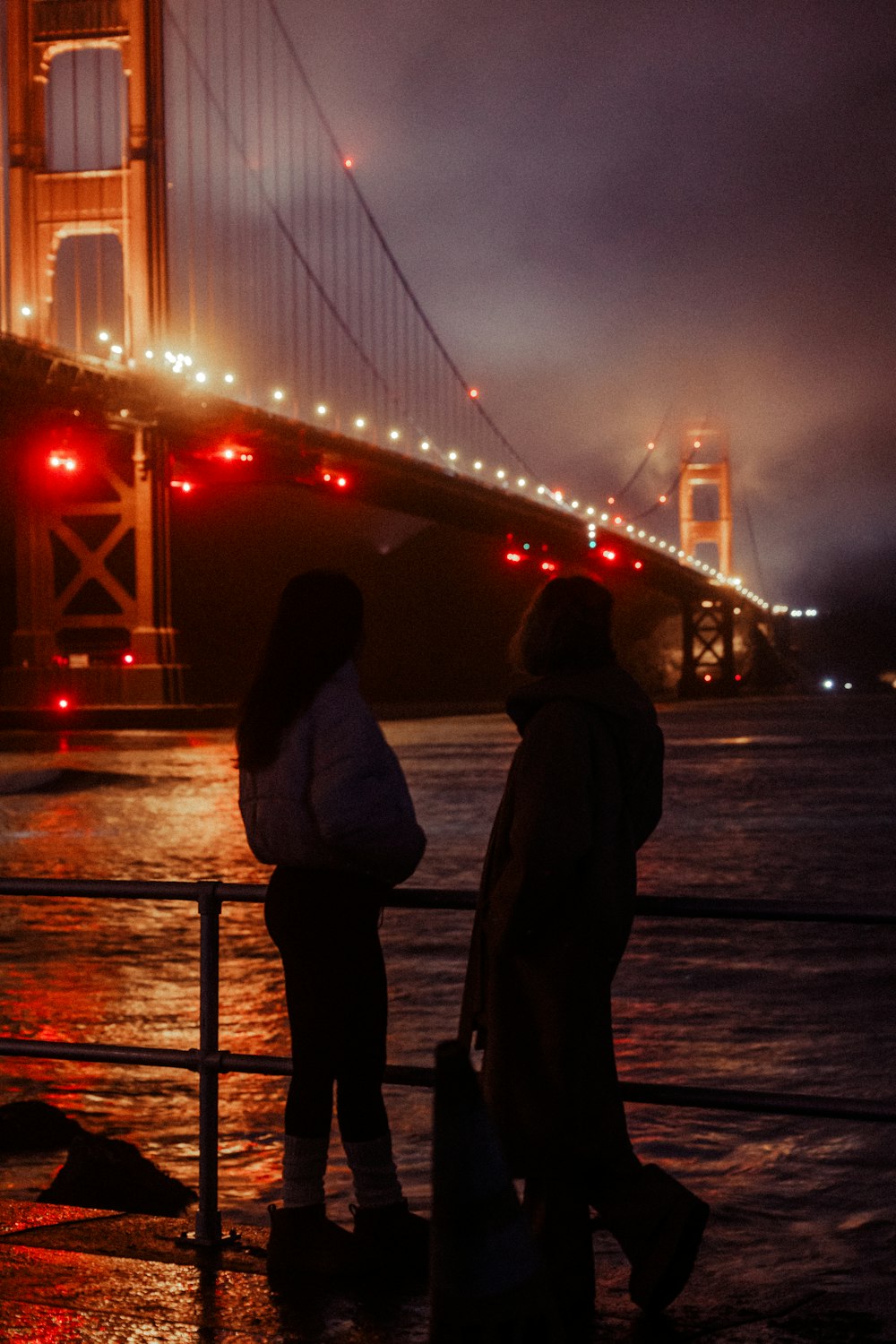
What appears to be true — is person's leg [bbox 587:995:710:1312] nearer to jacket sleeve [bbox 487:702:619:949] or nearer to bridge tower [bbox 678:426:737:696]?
jacket sleeve [bbox 487:702:619:949]

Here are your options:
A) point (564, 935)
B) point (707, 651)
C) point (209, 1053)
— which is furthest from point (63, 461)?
point (707, 651)

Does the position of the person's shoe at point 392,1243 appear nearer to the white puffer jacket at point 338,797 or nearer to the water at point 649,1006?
the water at point 649,1006

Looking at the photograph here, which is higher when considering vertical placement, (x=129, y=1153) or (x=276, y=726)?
(x=276, y=726)

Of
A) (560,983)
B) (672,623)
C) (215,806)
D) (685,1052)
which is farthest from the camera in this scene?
(672,623)

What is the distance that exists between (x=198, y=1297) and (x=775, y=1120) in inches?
108

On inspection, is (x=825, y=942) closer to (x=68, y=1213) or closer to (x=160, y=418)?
(x=68, y=1213)

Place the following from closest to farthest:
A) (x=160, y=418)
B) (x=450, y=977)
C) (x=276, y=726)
→ 1. (x=276, y=726)
2. (x=450, y=977)
3. (x=160, y=418)

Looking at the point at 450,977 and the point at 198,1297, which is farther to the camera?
the point at 450,977

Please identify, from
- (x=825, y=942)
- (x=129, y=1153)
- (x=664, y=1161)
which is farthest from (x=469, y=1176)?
(x=825, y=942)

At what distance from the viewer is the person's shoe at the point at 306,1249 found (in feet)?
9.55

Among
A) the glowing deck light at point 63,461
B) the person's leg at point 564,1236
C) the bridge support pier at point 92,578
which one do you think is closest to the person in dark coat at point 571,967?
the person's leg at point 564,1236

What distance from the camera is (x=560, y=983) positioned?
2.67m

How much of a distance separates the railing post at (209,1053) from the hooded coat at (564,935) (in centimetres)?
61

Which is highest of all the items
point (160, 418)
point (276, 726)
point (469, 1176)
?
point (160, 418)
